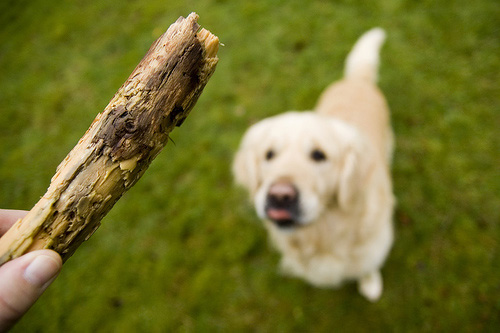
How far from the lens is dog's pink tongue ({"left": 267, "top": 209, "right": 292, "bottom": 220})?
161 cm

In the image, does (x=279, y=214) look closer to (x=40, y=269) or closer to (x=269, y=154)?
(x=269, y=154)

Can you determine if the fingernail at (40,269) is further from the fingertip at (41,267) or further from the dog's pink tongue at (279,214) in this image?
the dog's pink tongue at (279,214)

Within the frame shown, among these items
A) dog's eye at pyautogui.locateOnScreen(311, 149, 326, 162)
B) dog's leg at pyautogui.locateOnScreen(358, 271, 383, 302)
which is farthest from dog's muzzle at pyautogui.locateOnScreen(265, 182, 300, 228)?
dog's leg at pyautogui.locateOnScreen(358, 271, 383, 302)

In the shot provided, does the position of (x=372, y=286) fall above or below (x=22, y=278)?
below

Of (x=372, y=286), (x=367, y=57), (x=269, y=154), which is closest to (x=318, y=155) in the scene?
(x=269, y=154)

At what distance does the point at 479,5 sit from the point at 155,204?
459cm

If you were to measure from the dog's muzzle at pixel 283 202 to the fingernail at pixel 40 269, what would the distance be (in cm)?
102

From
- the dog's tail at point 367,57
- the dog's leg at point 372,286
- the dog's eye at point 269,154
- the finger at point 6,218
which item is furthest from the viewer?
the dog's tail at point 367,57

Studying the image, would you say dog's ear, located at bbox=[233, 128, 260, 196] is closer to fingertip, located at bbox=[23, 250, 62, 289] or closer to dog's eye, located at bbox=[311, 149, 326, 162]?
dog's eye, located at bbox=[311, 149, 326, 162]

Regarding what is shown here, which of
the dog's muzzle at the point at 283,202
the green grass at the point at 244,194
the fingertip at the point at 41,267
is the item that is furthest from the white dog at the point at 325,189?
the fingertip at the point at 41,267

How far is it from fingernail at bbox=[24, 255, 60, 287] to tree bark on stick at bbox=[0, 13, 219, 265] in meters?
0.06

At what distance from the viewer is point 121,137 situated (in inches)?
38.3

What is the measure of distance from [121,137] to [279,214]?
37.8 inches

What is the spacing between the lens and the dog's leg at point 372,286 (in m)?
2.36
